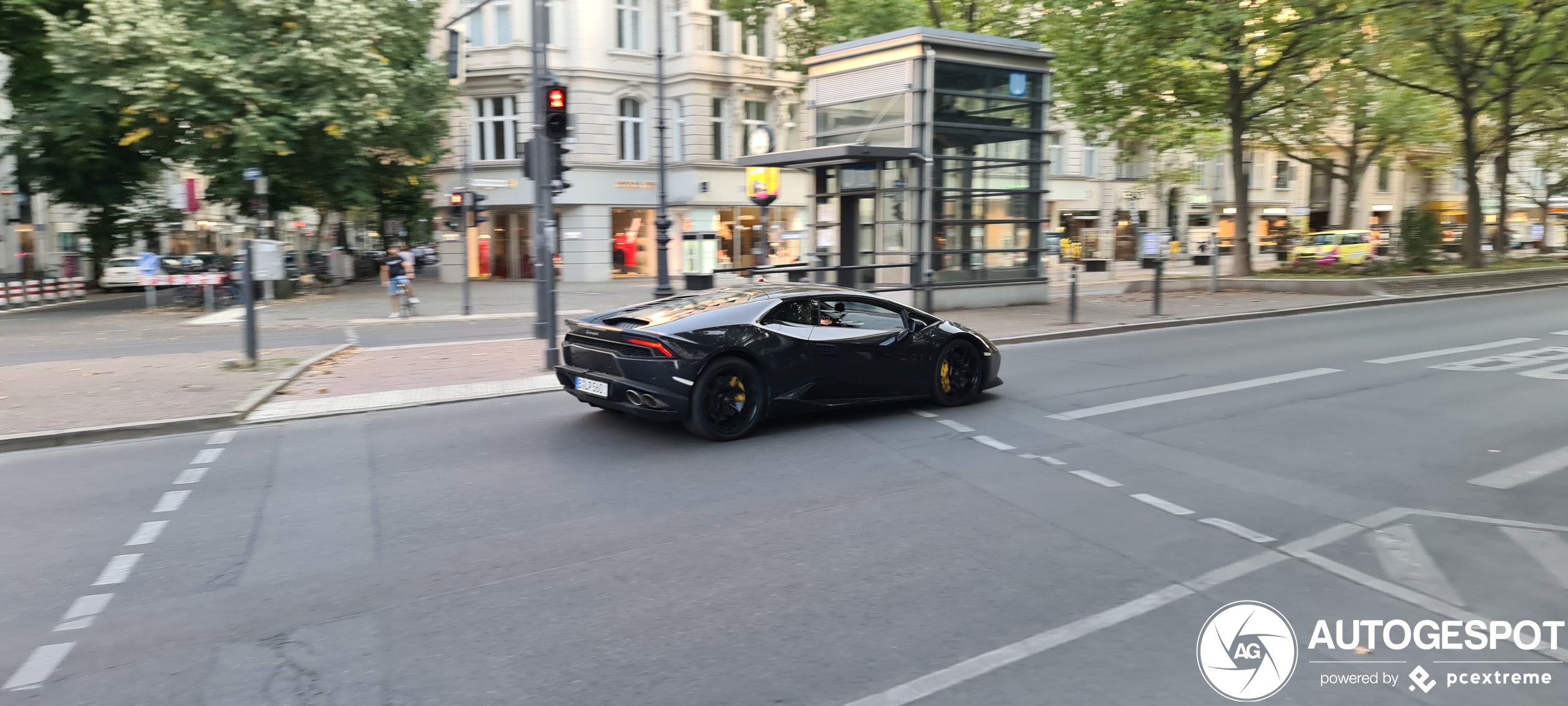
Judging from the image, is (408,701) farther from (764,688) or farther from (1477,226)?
(1477,226)

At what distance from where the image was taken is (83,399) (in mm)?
10156

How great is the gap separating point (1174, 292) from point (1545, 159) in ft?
92.0

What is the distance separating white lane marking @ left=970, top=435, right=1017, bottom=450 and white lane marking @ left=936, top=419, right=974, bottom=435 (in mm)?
225

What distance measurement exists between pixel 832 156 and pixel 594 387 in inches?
458

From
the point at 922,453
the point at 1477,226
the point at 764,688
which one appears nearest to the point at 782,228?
the point at 1477,226

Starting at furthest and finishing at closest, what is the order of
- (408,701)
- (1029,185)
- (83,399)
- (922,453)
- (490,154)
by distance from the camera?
1. (490,154)
2. (1029,185)
3. (83,399)
4. (922,453)
5. (408,701)

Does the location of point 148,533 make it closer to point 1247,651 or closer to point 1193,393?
point 1247,651

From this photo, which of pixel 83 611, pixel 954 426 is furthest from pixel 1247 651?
pixel 83 611

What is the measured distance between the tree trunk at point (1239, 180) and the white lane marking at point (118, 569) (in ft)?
77.4

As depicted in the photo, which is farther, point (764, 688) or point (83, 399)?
point (83, 399)

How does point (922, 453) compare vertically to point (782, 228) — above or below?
below

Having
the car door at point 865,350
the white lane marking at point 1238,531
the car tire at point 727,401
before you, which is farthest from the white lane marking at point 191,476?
the white lane marking at point 1238,531

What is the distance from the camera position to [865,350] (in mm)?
9047

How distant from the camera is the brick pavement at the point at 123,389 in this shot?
363 inches
